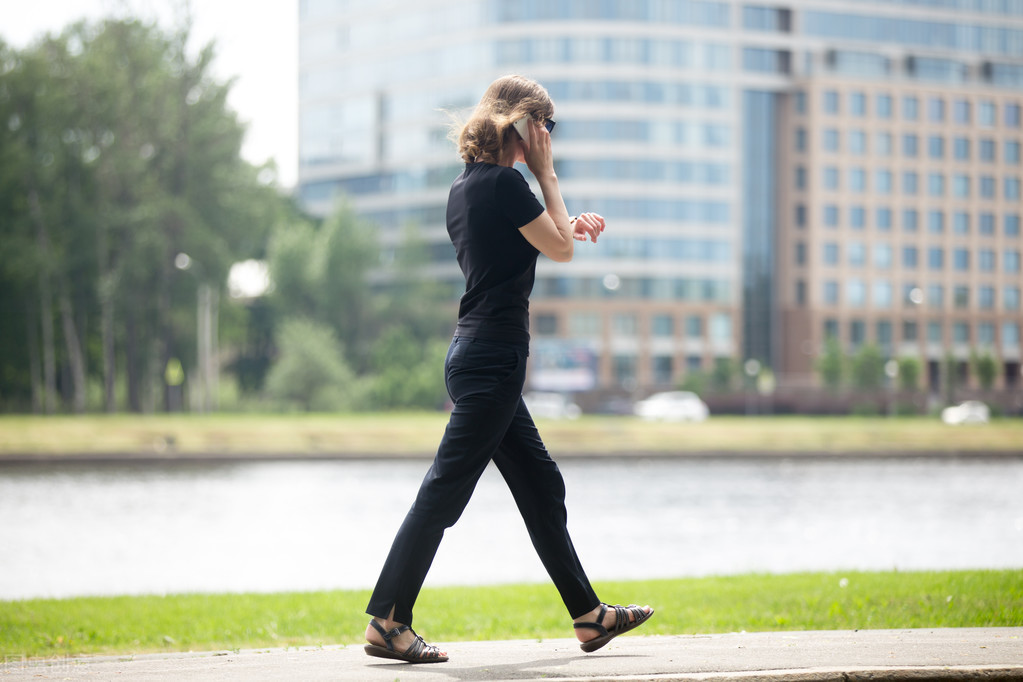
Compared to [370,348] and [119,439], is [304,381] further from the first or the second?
[119,439]

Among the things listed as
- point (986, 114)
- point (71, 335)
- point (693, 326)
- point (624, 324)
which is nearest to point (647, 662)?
point (71, 335)

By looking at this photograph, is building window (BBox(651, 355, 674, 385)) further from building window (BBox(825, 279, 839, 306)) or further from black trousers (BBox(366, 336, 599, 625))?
black trousers (BBox(366, 336, 599, 625))

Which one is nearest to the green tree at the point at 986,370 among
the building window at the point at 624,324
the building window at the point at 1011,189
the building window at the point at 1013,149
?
the building window at the point at 1011,189

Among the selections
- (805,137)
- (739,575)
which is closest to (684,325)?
(805,137)

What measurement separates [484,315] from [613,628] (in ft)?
4.37

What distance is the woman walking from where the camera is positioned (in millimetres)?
4395

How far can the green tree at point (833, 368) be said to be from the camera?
75188mm

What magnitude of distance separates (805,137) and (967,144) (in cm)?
1232

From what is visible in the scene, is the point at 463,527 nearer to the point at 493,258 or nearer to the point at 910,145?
the point at 493,258

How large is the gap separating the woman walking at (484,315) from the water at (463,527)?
625cm

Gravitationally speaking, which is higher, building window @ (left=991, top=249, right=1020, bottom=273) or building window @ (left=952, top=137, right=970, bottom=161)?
building window @ (left=952, top=137, right=970, bottom=161)

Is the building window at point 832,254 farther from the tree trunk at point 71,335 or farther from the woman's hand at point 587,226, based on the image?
the woman's hand at point 587,226

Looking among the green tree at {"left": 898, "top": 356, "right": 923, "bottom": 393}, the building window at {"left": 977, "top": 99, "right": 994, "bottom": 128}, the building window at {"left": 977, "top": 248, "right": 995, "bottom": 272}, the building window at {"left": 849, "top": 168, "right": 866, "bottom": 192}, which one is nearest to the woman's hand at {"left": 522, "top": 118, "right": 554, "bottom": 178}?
the green tree at {"left": 898, "top": 356, "right": 923, "bottom": 393}

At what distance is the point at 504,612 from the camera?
784 centimetres
